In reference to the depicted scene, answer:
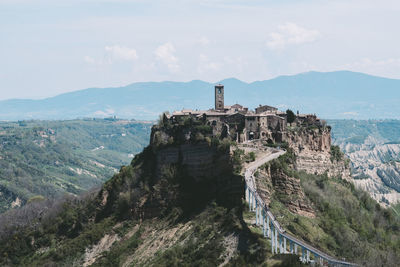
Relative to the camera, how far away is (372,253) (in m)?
48.3

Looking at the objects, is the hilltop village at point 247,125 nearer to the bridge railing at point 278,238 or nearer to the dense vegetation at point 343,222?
the dense vegetation at point 343,222

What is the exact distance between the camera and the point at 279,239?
139ft

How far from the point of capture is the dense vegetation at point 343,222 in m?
47.5

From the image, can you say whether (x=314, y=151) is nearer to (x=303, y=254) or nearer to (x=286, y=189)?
(x=286, y=189)

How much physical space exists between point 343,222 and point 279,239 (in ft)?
49.1

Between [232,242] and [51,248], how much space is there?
31147 millimetres

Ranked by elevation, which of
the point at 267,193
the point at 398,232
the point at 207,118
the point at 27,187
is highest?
the point at 207,118

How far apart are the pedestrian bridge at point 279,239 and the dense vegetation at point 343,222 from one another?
99.4 inches

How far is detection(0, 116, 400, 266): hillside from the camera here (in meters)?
47.3

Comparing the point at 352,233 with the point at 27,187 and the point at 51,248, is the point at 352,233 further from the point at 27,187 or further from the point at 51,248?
the point at 27,187

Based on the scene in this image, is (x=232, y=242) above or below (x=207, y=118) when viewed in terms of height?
below

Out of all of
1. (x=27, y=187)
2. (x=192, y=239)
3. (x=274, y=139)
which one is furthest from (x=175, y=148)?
(x=27, y=187)

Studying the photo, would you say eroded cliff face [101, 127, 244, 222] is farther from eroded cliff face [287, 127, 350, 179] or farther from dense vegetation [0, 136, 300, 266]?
eroded cliff face [287, 127, 350, 179]

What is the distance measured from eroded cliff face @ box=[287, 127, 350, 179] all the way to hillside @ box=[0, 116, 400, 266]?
0.30 metres
